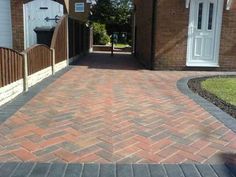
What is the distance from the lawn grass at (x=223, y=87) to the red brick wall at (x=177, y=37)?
6.64ft

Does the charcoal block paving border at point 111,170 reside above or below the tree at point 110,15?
below

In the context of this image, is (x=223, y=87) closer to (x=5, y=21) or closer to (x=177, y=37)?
(x=177, y=37)

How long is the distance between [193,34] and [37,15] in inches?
276

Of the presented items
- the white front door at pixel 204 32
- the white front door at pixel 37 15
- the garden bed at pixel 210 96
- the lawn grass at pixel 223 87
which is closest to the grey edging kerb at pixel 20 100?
the garden bed at pixel 210 96

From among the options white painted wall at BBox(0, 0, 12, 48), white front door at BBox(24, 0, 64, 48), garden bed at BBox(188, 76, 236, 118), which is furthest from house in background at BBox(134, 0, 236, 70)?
white painted wall at BBox(0, 0, 12, 48)

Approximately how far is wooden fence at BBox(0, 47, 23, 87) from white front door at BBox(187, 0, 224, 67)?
22.0ft

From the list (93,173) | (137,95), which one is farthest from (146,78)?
(93,173)

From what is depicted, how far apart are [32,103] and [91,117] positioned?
148cm

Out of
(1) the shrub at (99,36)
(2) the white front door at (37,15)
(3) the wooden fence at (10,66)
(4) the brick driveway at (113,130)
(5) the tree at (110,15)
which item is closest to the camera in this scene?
(4) the brick driveway at (113,130)

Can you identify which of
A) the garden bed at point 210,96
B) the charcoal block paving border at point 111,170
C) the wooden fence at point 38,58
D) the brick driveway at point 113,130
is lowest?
the charcoal block paving border at point 111,170

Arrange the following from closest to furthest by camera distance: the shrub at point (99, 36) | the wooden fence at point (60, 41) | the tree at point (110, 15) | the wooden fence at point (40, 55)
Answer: the wooden fence at point (40, 55) < the wooden fence at point (60, 41) < the shrub at point (99, 36) < the tree at point (110, 15)

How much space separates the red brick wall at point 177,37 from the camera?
38.0ft

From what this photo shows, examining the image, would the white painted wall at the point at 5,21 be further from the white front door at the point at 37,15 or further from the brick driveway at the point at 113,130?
the brick driveway at the point at 113,130

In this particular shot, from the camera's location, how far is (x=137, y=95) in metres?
7.20
